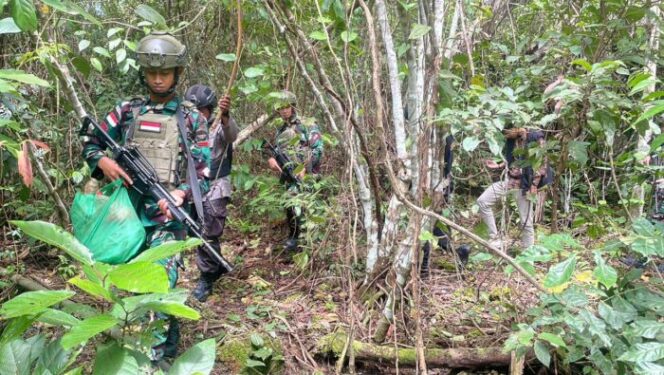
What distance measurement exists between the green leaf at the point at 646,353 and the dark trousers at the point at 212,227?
3190mm

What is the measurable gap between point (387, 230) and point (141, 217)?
1.53m

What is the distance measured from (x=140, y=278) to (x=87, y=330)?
0.55ft

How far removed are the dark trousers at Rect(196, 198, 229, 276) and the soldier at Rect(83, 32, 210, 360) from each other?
1.06 metres

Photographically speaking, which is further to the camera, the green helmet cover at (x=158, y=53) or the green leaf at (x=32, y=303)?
the green helmet cover at (x=158, y=53)

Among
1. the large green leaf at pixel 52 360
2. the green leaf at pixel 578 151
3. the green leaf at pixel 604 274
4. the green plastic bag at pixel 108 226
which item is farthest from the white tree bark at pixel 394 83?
the large green leaf at pixel 52 360

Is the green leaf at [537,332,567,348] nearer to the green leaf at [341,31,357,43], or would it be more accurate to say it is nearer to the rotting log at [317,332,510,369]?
the rotting log at [317,332,510,369]

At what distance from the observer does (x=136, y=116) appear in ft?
11.0

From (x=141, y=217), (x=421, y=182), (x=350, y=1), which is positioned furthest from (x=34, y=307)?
(x=350, y=1)

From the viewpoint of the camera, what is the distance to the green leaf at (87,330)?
3.20ft

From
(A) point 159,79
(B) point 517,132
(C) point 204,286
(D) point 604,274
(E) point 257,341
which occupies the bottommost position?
(C) point 204,286

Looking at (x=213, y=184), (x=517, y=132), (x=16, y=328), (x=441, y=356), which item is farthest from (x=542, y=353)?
(x=213, y=184)

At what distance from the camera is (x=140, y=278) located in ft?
3.07

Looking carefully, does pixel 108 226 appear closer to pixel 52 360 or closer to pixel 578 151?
pixel 52 360

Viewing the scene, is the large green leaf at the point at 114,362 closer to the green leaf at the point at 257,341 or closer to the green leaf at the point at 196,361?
the green leaf at the point at 196,361
